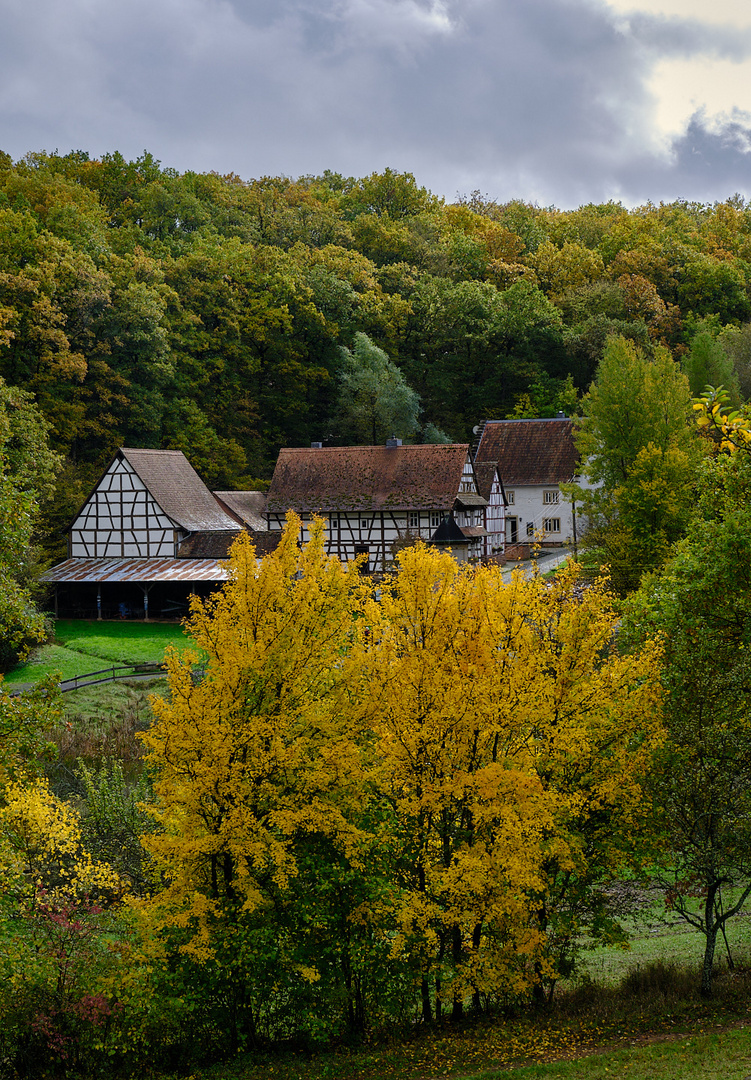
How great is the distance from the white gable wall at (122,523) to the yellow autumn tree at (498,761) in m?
31.7

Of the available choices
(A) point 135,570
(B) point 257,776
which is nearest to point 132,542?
(A) point 135,570

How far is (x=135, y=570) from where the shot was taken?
143 feet

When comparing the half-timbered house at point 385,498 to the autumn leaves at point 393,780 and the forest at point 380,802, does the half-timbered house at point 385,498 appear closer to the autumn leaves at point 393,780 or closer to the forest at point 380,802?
the forest at point 380,802

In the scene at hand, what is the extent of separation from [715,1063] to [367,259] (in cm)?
6787

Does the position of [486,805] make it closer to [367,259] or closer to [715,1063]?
[715,1063]

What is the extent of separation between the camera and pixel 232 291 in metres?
64.8

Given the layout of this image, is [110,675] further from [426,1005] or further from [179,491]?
[426,1005]

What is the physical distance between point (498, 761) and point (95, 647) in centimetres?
2805

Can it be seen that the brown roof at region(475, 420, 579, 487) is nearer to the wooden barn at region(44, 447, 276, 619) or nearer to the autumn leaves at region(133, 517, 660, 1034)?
the wooden barn at region(44, 447, 276, 619)

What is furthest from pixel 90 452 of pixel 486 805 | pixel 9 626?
pixel 486 805

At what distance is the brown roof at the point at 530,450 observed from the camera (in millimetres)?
56281

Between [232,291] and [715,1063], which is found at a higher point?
[232,291]

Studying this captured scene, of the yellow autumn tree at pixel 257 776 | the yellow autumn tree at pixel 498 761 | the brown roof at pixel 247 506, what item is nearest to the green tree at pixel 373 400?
the brown roof at pixel 247 506

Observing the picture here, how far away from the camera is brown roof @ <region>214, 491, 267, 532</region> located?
50531mm
